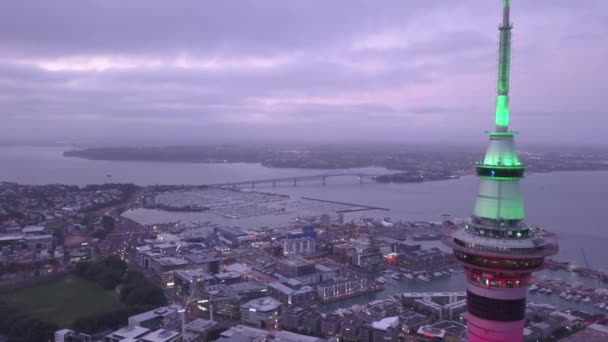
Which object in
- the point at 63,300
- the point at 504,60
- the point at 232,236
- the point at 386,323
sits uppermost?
the point at 504,60

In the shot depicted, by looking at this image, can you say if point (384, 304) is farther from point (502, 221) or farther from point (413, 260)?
point (502, 221)

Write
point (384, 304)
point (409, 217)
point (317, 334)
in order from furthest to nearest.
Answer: point (409, 217) → point (384, 304) → point (317, 334)

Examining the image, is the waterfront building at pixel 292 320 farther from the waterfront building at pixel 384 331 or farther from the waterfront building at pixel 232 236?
the waterfront building at pixel 232 236

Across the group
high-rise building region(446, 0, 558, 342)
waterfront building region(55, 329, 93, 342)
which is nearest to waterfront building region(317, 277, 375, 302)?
waterfront building region(55, 329, 93, 342)

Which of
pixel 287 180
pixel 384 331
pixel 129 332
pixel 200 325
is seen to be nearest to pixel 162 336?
pixel 129 332

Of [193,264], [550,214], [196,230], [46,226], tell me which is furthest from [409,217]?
[46,226]

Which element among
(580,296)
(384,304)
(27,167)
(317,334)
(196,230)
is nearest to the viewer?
(317,334)

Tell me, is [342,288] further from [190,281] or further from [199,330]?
[199,330]
